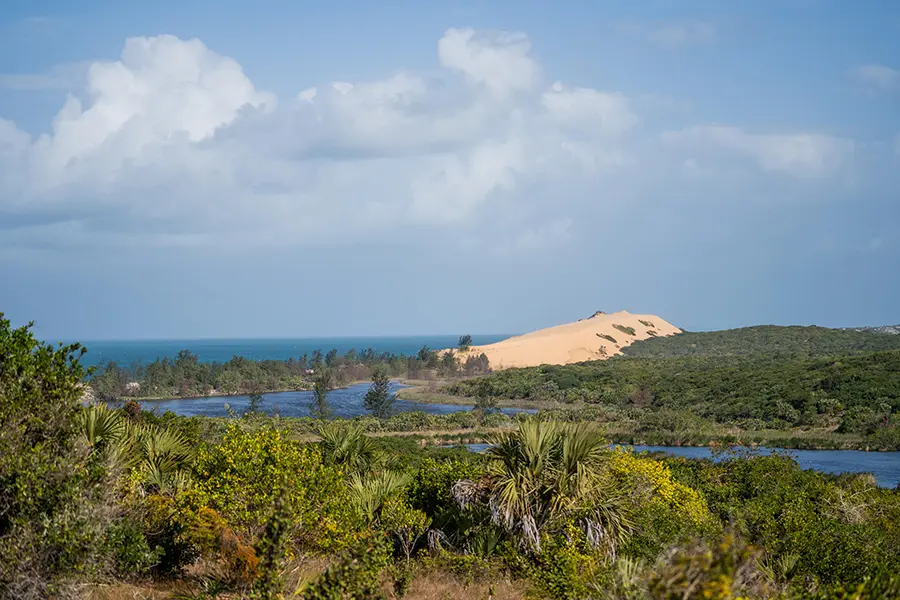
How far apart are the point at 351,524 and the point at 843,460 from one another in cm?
3788

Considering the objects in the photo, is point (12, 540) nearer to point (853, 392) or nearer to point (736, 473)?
point (736, 473)

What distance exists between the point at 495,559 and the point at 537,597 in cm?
202

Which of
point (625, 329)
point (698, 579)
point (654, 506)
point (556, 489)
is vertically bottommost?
point (654, 506)

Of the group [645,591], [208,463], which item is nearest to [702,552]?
[645,591]

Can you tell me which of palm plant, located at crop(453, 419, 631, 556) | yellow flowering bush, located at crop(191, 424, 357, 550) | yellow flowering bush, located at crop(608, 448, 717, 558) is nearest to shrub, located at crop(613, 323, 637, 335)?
yellow flowering bush, located at crop(608, 448, 717, 558)

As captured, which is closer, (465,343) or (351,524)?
(351,524)

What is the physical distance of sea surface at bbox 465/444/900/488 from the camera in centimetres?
3534

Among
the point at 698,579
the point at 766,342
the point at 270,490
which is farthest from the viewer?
the point at 766,342

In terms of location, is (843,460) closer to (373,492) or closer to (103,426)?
(373,492)

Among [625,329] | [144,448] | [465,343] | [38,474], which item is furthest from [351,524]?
[625,329]

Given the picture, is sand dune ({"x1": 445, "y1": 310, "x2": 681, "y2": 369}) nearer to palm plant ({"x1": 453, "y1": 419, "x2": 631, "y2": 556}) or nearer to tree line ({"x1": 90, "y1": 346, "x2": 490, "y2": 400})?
tree line ({"x1": 90, "y1": 346, "x2": 490, "y2": 400})

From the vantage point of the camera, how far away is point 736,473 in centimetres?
2381

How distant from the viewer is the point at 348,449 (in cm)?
1880

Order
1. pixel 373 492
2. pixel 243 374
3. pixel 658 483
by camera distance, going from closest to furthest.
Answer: pixel 373 492, pixel 658 483, pixel 243 374
